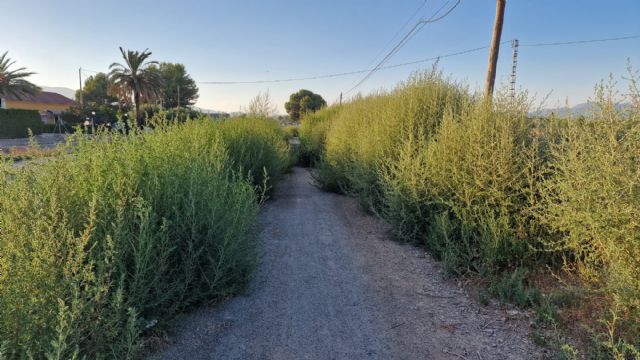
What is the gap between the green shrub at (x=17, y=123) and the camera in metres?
27.3

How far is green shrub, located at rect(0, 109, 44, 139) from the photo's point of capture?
27.3 m

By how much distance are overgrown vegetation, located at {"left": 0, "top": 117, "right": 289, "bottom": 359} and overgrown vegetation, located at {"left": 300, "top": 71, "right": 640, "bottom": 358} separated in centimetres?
259

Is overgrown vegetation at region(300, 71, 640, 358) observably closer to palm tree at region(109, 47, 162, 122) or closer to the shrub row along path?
the shrub row along path

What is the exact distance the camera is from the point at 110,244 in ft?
6.45

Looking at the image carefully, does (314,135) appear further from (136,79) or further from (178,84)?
(178,84)

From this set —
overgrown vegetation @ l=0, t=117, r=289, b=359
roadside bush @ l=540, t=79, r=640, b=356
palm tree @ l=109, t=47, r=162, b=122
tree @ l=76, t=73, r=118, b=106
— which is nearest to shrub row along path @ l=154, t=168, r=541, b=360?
overgrown vegetation @ l=0, t=117, r=289, b=359

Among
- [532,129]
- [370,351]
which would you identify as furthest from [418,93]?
[370,351]

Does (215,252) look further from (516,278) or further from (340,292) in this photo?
(516,278)

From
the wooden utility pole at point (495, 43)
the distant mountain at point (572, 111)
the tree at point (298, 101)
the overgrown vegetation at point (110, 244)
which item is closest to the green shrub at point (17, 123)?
the tree at point (298, 101)

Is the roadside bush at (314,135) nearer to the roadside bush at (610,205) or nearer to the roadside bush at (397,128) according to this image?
the roadside bush at (397,128)

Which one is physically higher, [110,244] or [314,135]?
[314,135]

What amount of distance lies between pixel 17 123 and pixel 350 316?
1417 inches

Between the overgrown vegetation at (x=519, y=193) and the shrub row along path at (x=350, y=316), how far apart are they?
43 centimetres

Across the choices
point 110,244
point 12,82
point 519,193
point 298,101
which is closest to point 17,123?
point 12,82
